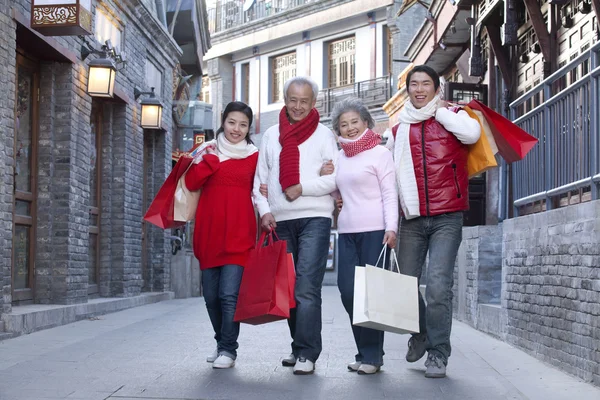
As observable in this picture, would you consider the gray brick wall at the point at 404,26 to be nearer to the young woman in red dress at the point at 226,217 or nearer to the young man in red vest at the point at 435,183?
the young woman in red dress at the point at 226,217

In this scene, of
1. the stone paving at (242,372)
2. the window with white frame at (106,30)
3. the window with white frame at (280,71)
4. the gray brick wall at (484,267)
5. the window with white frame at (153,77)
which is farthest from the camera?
the window with white frame at (280,71)

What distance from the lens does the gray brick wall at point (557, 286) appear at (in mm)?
6266

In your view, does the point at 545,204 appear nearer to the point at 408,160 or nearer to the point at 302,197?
the point at 408,160

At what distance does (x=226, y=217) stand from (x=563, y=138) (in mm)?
3076

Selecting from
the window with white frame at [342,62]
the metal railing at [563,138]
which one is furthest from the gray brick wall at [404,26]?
the metal railing at [563,138]

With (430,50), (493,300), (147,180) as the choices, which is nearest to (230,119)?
(493,300)

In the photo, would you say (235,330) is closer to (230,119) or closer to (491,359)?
(230,119)

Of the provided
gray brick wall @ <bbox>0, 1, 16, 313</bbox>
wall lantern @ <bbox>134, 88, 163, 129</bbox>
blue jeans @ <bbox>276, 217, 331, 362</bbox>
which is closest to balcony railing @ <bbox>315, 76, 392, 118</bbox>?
wall lantern @ <bbox>134, 88, 163, 129</bbox>

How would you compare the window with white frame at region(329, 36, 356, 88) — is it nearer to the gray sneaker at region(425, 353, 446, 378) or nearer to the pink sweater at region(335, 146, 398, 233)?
the pink sweater at region(335, 146, 398, 233)

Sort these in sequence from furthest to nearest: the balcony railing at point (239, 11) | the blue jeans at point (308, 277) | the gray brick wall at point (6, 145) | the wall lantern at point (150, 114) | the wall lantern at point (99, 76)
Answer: the balcony railing at point (239, 11)
the wall lantern at point (150, 114)
the wall lantern at point (99, 76)
the gray brick wall at point (6, 145)
the blue jeans at point (308, 277)

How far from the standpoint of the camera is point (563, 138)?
7984 mm

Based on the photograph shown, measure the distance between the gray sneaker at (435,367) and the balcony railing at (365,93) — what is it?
24.5 metres

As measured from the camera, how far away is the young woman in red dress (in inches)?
256

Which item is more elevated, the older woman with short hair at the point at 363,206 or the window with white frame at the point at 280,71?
the window with white frame at the point at 280,71
